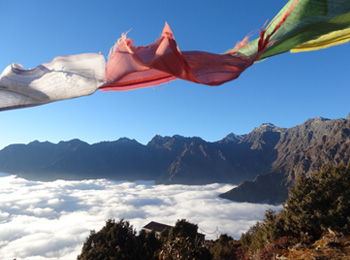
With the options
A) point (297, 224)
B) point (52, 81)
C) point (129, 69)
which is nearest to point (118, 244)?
point (297, 224)

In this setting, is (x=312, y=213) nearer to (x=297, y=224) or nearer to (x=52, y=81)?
(x=297, y=224)

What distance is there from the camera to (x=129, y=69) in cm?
311

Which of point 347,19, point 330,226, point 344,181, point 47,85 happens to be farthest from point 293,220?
point 47,85

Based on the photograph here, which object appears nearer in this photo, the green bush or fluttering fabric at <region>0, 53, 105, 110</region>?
fluttering fabric at <region>0, 53, 105, 110</region>

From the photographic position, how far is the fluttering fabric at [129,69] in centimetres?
293

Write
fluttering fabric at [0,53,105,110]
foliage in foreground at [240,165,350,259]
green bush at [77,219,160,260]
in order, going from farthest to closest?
green bush at [77,219,160,260] < foliage in foreground at [240,165,350,259] < fluttering fabric at [0,53,105,110]

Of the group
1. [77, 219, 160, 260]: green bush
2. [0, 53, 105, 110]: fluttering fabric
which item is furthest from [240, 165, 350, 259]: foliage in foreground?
[0, 53, 105, 110]: fluttering fabric

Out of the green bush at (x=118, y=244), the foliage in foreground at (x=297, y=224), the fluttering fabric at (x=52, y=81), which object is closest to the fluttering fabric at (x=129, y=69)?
the fluttering fabric at (x=52, y=81)

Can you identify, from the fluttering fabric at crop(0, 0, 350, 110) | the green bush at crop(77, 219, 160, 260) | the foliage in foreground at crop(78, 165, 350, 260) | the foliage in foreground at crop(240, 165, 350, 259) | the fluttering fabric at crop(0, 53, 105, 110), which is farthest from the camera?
the green bush at crop(77, 219, 160, 260)

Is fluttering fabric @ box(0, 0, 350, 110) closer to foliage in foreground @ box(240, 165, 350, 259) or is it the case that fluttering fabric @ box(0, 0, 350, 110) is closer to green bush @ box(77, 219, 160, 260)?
foliage in foreground @ box(240, 165, 350, 259)

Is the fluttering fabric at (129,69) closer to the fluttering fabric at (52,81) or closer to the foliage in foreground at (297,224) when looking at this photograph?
the fluttering fabric at (52,81)

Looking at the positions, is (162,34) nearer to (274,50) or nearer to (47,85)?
(47,85)

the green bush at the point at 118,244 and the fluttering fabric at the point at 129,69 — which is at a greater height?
the fluttering fabric at the point at 129,69

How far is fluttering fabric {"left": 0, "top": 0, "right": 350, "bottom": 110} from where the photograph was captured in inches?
115
